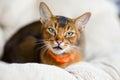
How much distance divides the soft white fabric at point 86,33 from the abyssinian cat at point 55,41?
0.03m

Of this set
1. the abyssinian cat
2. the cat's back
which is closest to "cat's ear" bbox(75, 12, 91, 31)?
the abyssinian cat

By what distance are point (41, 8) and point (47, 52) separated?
101 mm

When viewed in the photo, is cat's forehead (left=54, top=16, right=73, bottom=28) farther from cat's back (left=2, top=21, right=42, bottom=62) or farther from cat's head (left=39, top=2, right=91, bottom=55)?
cat's back (left=2, top=21, right=42, bottom=62)

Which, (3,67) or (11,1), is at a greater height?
(11,1)

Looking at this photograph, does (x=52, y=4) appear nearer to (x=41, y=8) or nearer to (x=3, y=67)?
(x=41, y=8)

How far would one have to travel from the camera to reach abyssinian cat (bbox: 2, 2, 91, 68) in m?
0.67

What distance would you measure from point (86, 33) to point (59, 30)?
1.14 ft

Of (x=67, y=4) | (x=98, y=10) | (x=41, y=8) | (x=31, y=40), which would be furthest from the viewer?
(x=98, y=10)

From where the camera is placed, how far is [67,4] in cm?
98

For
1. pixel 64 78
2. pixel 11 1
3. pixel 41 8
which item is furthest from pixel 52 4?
pixel 11 1

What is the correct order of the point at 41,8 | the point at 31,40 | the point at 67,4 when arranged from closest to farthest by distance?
the point at 41,8 → the point at 31,40 → the point at 67,4

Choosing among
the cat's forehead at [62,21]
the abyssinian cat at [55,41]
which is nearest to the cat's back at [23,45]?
the abyssinian cat at [55,41]

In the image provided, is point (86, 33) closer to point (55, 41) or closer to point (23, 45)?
point (23, 45)

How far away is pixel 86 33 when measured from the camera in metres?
1.00
